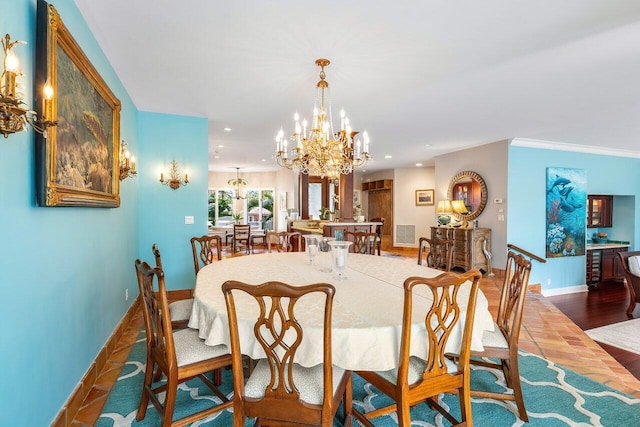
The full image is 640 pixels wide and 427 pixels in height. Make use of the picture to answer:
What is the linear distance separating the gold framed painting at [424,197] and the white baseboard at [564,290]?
3903 mm

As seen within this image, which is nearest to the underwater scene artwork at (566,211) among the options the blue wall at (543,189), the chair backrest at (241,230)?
the blue wall at (543,189)

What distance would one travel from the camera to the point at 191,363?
5.42ft

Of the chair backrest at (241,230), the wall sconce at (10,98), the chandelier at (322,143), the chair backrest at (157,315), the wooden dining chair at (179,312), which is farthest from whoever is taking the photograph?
the chair backrest at (241,230)

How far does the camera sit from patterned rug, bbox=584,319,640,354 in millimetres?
3987

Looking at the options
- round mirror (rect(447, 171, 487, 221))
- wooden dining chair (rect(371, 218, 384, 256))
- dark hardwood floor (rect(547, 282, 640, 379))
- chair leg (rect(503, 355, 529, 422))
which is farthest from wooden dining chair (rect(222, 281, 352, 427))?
round mirror (rect(447, 171, 487, 221))

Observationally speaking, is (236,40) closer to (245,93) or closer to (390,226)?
(245,93)

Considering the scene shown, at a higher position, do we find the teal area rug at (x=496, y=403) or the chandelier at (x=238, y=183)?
the chandelier at (x=238, y=183)

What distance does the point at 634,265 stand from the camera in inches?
213

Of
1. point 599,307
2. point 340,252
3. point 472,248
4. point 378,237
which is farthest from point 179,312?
point 599,307

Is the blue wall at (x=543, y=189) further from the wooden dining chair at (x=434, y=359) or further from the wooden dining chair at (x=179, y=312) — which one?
the wooden dining chair at (x=179, y=312)

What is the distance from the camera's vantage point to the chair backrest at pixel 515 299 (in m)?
1.85

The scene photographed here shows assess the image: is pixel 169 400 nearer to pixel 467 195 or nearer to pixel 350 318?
pixel 350 318

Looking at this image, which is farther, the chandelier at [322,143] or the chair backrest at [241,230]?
the chair backrest at [241,230]

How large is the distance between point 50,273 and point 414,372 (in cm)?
186
